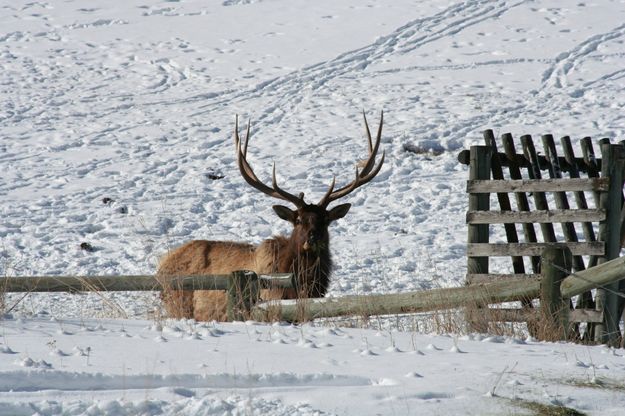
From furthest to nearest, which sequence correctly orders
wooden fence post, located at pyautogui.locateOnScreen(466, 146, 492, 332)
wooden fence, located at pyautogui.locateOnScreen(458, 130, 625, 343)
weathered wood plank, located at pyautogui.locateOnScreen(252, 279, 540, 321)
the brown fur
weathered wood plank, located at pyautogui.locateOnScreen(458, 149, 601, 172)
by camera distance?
the brown fur, weathered wood plank, located at pyautogui.locateOnScreen(458, 149, 601, 172), wooden fence post, located at pyautogui.locateOnScreen(466, 146, 492, 332), wooden fence, located at pyautogui.locateOnScreen(458, 130, 625, 343), weathered wood plank, located at pyautogui.locateOnScreen(252, 279, 540, 321)

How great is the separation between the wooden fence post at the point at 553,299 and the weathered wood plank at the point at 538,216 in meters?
1.45

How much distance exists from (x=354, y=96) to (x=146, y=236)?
9939mm

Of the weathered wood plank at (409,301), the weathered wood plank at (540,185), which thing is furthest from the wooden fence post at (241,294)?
the weathered wood plank at (540,185)

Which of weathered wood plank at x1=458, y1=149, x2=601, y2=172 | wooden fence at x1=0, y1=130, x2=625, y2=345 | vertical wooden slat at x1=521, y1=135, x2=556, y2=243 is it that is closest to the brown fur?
wooden fence at x1=0, y1=130, x2=625, y2=345

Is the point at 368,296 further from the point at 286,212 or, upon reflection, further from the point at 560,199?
the point at 286,212

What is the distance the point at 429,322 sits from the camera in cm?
764

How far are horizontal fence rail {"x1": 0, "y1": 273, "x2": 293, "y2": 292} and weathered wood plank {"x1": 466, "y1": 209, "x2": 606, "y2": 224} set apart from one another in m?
2.21

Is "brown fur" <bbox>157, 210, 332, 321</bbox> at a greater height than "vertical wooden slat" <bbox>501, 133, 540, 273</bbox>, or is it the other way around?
"vertical wooden slat" <bbox>501, 133, 540, 273</bbox>

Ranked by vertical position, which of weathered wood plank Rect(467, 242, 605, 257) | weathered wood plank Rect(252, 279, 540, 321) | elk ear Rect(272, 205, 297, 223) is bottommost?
weathered wood plank Rect(252, 279, 540, 321)

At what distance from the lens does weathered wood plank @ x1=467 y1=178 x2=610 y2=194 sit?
8.63m

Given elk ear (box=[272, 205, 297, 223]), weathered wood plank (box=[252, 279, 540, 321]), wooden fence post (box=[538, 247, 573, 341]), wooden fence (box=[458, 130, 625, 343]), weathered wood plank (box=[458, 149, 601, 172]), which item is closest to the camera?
wooden fence post (box=[538, 247, 573, 341])

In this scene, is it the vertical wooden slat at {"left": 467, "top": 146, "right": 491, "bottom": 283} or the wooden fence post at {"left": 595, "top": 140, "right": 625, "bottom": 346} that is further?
the vertical wooden slat at {"left": 467, "top": 146, "right": 491, "bottom": 283}

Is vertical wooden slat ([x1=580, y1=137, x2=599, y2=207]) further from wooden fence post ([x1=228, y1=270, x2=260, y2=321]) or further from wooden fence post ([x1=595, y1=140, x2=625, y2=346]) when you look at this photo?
wooden fence post ([x1=228, y1=270, x2=260, y2=321])

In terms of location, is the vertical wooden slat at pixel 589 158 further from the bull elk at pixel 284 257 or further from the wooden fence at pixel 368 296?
the bull elk at pixel 284 257
